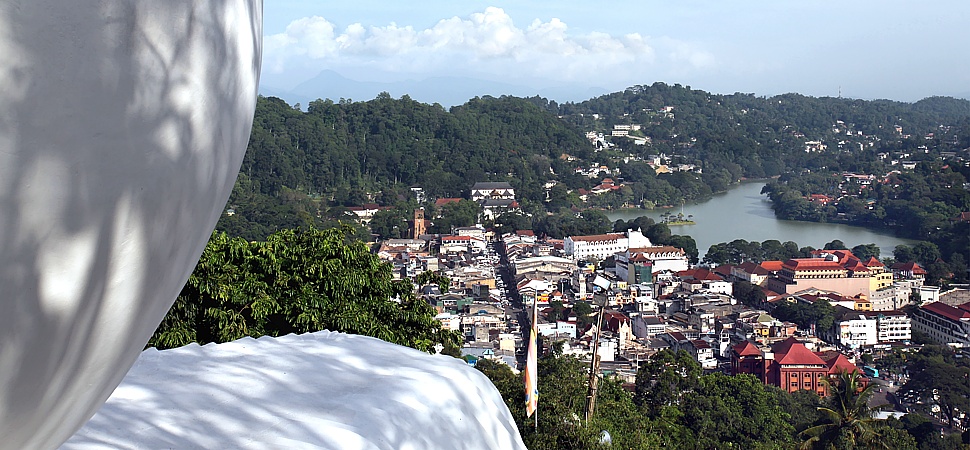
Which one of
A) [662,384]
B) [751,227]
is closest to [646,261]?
[751,227]

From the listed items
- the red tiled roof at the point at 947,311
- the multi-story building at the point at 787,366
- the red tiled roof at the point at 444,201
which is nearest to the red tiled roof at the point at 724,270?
the red tiled roof at the point at 947,311

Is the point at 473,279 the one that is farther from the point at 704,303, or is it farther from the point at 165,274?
the point at 165,274

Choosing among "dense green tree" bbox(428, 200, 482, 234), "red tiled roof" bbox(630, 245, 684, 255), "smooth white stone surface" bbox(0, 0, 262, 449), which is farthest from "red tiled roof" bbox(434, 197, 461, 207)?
"smooth white stone surface" bbox(0, 0, 262, 449)

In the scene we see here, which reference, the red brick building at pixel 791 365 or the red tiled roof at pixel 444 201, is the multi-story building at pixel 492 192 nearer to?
the red tiled roof at pixel 444 201

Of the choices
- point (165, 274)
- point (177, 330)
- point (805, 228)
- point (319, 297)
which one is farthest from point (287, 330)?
point (805, 228)

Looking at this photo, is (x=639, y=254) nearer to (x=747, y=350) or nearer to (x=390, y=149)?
(x=747, y=350)
